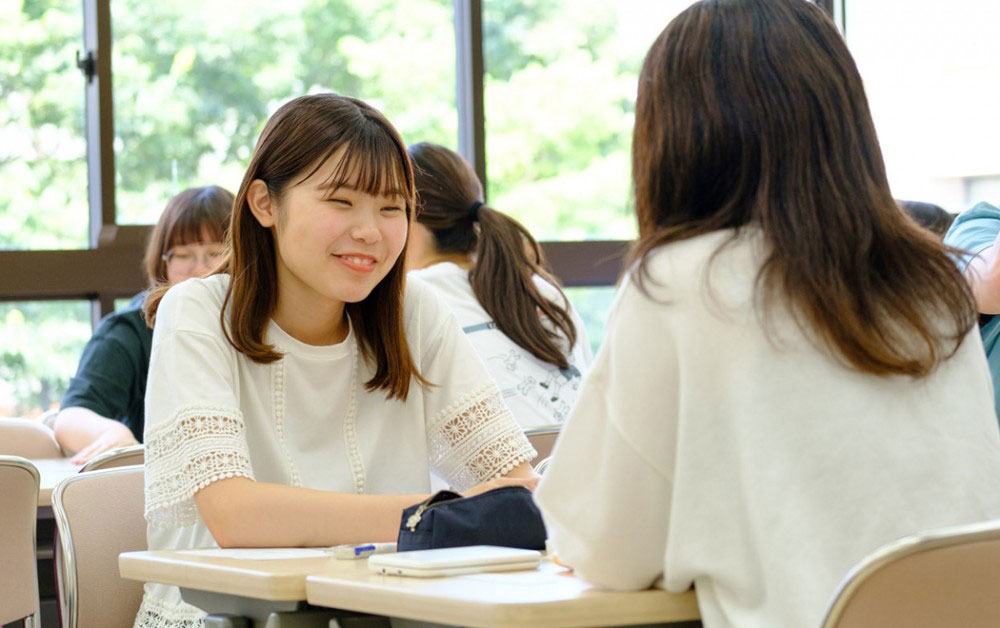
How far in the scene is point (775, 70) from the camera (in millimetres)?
1400

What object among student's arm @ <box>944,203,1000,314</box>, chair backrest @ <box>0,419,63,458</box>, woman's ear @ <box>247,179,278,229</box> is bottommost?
chair backrest @ <box>0,419,63,458</box>

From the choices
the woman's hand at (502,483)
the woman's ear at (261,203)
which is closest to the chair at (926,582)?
the woman's hand at (502,483)

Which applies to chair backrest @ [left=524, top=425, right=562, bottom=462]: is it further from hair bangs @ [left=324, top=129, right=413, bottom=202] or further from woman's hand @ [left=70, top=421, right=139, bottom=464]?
woman's hand @ [left=70, top=421, right=139, bottom=464]

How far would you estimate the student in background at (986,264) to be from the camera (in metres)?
2.31

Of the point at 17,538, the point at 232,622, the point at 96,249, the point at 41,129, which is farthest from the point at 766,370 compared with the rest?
the point at 41,129

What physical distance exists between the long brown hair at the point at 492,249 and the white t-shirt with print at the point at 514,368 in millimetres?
23

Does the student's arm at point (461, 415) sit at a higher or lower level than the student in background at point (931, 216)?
lower

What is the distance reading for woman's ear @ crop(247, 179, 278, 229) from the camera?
87.5 inches

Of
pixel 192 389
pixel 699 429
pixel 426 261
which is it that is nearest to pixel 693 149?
pixel 699 429

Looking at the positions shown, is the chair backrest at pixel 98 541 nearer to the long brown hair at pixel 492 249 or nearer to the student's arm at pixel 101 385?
the long brown hair at pixel 492 249

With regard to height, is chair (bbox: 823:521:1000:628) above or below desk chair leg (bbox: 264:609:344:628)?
above

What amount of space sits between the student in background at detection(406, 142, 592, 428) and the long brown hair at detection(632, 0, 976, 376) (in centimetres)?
157

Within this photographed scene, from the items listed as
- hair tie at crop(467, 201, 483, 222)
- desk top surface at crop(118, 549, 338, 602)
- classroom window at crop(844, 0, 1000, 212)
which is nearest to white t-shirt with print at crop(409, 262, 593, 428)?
hair tie at crop(467, 201, 483, 222)

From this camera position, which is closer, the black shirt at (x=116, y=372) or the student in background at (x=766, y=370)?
the student in background at (x=766, y=370)
